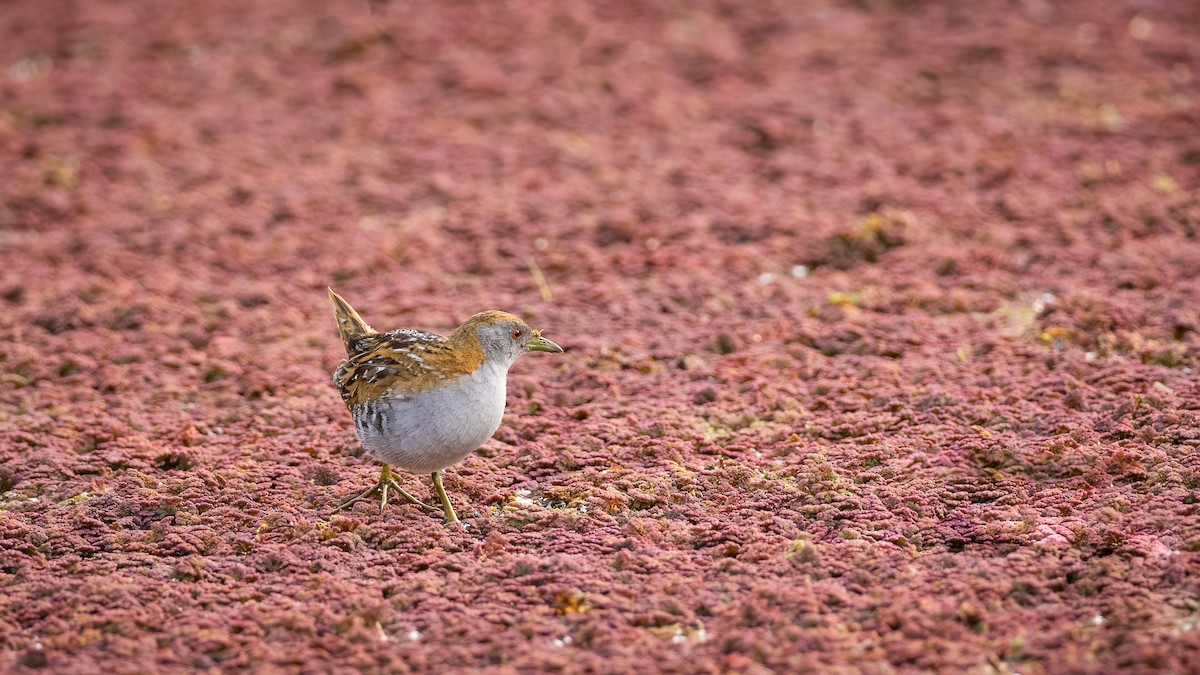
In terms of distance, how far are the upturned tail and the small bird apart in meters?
0.24

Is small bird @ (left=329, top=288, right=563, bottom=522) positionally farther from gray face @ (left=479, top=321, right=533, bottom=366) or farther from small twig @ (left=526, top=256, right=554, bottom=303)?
small twig @ (left=526, top=256, right=554, bottom=303)

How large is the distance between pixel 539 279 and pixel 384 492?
258cm

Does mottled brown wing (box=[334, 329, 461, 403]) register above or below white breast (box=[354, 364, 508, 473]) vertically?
above

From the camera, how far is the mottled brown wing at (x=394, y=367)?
5332 millimetres

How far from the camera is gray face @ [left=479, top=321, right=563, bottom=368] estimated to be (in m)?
5.48

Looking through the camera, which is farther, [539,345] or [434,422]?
[539,345]

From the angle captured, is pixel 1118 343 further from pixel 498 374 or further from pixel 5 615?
pixel 5 615

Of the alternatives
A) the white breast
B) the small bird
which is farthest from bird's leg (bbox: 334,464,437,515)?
the white breast

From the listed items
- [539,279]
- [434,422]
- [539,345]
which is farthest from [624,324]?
[434,422]

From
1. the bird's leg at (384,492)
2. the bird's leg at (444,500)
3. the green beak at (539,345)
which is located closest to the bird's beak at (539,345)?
the green beak at (539,345)

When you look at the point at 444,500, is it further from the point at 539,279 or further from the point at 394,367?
the point at 539,279

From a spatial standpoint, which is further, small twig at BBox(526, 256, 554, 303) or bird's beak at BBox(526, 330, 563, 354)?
small twig at BBox(526, 256, 554, 303)

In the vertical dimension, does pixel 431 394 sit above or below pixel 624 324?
above

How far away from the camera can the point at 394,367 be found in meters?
5.43
